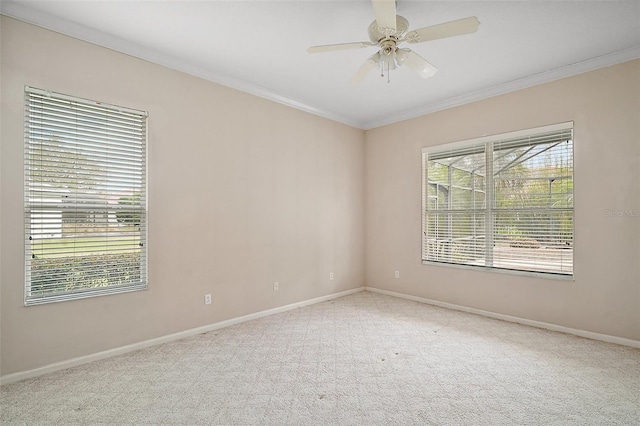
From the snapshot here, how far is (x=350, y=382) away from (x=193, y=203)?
2.33 metres

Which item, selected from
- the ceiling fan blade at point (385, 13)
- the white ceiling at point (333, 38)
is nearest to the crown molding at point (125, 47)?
the white ceiling at point (333, 38)

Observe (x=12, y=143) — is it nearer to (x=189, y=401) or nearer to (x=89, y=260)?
(x=89, y=260)

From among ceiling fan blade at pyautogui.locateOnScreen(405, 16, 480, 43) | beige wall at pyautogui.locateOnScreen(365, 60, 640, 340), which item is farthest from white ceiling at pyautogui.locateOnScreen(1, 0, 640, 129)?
ceiling fan blade at pyautogui.locateOnScreen(405, 16, 480, 43)

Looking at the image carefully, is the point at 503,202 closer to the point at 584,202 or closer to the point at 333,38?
the point at 584,202

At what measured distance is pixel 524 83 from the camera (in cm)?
385

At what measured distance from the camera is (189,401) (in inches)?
89.6

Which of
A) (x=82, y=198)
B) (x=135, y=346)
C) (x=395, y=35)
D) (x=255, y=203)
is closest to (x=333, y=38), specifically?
(x=395, y=35)

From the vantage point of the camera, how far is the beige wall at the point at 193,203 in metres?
2.55

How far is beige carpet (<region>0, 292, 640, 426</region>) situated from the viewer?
2.12 meters

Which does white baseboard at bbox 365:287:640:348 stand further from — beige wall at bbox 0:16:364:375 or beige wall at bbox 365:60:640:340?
beige wall at bbox 0:16:364:375

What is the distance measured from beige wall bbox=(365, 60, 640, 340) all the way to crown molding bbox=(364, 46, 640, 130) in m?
0.06

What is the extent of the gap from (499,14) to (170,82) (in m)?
3.06

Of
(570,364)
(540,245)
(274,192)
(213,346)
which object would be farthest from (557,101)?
(213,346)

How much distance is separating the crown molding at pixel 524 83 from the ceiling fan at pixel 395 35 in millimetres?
1823
